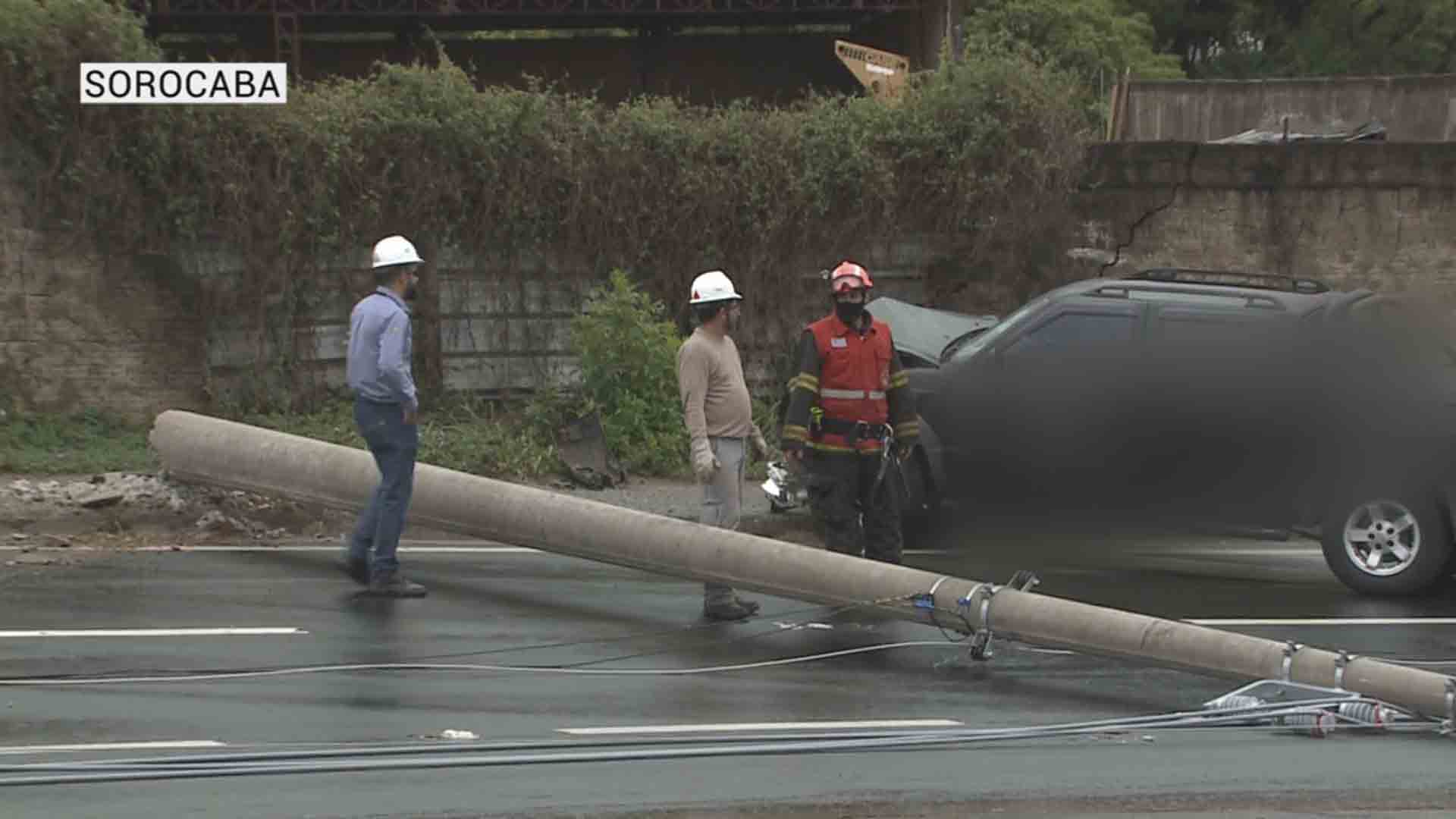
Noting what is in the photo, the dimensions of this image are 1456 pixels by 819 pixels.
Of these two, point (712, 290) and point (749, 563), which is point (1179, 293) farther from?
point (749, 563)

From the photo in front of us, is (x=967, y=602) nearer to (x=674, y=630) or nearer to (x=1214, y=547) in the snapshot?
(x=674, y=630)

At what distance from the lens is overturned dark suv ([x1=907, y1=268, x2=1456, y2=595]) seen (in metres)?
11.5

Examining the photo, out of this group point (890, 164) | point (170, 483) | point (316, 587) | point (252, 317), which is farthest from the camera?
point (890, 164)

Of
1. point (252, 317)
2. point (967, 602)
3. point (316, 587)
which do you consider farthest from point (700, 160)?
point (967, 602)

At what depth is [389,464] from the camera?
10695 millimetres

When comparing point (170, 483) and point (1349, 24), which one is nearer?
point (170, 483)

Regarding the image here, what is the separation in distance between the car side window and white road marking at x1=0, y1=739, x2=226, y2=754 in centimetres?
663

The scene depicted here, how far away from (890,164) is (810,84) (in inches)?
351

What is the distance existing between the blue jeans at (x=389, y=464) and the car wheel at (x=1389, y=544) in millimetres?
5480

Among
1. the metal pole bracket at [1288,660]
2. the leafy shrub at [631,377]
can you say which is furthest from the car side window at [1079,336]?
the leafy shrub at [631,377]

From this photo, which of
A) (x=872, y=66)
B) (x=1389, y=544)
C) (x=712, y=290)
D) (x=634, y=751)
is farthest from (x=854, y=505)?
(x=872, y=66)

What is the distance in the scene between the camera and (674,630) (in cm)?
1027

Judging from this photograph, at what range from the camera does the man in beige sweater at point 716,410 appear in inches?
404

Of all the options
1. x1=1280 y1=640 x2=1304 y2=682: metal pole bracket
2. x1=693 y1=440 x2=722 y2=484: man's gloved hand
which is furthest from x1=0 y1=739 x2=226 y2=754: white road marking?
x1=1280 y1=640 x2=1304 y2=682: metal pole bracket
